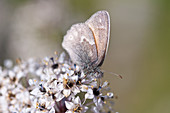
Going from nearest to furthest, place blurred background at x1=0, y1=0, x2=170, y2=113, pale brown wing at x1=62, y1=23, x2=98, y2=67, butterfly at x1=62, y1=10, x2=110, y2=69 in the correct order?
butterfly at x1=62, y1=10, x2=110, y2=69, pale brown wing at x1=62, y1=23, x2=98, y2=67, blurred background at x1=0, y1=0, x2=170, y2=113

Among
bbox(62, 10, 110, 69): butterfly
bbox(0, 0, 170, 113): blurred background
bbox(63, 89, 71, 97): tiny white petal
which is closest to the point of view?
bbox(63, 89, 71, 97): tiny white petal

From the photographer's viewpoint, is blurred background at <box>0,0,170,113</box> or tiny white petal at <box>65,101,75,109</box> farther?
blurred background at <box>0,0,170,113</box>

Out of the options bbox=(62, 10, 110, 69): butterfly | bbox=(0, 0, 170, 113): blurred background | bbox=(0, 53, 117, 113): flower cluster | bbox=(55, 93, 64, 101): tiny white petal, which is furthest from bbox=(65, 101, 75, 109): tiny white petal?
bbox=(0, 0, 170, 113): blurred background

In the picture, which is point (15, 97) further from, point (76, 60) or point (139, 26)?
point (139, 26)

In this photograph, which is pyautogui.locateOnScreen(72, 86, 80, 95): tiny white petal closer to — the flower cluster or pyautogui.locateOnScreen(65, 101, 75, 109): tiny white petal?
the flower cluster

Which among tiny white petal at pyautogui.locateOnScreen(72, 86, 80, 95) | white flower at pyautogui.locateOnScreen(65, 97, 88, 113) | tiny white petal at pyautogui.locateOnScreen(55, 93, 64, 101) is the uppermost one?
tiny white petal at pyautogui.locateOnScreen(72, 86, 80, 95)

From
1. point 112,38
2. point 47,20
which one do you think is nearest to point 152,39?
point 112,38

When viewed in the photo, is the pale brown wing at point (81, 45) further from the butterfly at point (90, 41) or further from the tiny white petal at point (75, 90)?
the tiny white petal at point (75, 90)
